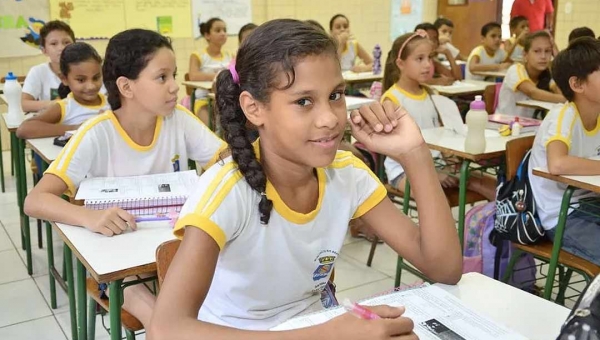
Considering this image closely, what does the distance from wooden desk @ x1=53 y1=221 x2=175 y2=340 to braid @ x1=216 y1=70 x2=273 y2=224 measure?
1.38 feet

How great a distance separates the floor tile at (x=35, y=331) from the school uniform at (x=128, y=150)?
0.86 metres

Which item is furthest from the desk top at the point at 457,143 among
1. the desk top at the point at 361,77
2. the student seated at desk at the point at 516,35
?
the student seated at desk at the point at 516,35

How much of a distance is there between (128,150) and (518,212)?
145cm

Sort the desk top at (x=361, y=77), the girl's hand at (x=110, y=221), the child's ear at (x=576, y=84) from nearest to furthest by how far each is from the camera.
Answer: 1. the girl's hand at (x=110, y=221)
2. the child's ear at (x=576, y=84)
3. the desk top at (x=361, y=77)

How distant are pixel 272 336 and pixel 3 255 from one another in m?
2.91

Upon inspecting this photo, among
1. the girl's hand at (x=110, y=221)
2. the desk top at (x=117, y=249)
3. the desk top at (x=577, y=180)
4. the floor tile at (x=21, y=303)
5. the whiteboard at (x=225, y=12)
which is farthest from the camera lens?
the whiteboard at (x=225, y=12)

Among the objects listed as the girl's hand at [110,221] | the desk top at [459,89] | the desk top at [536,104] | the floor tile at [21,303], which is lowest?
the floor tile at [21,303]

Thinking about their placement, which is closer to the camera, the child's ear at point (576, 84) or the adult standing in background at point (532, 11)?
the child's ear at point (576, 84)

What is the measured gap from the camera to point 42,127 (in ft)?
9.45

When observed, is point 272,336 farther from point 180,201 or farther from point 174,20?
point 174,20

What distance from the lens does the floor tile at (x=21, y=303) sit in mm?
2693

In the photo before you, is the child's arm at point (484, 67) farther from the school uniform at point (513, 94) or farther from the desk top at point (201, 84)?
the desk top at point (201, 84)

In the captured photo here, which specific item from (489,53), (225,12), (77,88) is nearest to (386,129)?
(77,88)

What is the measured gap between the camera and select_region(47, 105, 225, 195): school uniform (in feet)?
6.56
